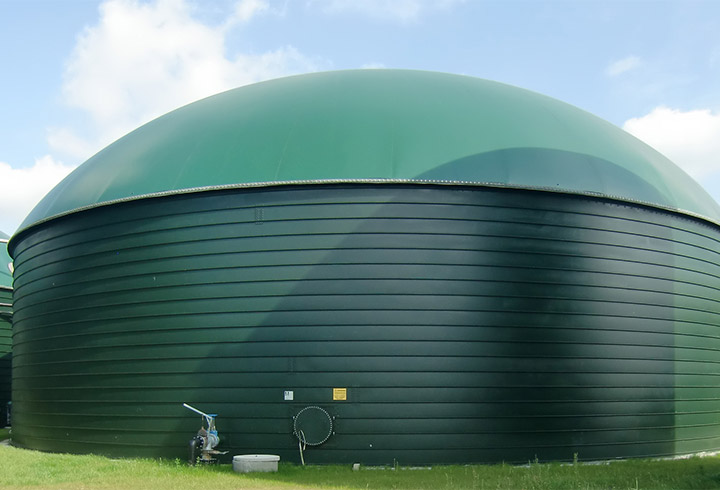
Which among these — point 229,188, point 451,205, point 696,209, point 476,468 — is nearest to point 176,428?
point 229,188

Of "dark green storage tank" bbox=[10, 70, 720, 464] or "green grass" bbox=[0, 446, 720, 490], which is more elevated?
"dark green storage tank" bbox=[10, 70, 720, 464]

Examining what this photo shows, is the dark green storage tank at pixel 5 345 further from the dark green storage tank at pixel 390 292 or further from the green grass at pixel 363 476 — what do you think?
the green grass at pixel 363 476

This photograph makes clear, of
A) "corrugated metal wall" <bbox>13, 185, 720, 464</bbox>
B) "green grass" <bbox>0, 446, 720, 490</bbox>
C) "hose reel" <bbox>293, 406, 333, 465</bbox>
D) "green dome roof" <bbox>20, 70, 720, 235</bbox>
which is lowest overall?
"green grass" <bbox>0, 446, 720, 490</bbox>

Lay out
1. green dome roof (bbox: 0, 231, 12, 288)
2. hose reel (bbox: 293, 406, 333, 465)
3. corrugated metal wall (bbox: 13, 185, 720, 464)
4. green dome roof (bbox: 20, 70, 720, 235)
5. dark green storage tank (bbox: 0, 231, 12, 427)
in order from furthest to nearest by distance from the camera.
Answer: green dome roof (bbox: 0, 231, 12, 288) < dark green storage tank (bbox: 0, 231, 12, 427) < green dome roof (bbox: 20, 70, 720, 235) < corrugated metal wall (bbox: 13, 185, 720, 464) < hose reel (bbox: 293, 406, 333, 465)

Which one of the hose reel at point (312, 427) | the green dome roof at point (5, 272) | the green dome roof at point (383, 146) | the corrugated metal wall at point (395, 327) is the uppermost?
the green dome roof at point (383, 146)

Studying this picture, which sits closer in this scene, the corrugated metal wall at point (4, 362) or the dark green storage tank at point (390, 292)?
the dark green storage tank at point (390, 292)

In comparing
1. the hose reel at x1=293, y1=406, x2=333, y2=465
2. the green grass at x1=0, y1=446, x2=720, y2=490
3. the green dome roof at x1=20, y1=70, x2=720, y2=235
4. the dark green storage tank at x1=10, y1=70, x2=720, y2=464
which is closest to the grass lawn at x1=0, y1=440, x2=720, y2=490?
the green grass at x1=0, y1=446, x2=720, y2=490

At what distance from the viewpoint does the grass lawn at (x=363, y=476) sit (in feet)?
34.1

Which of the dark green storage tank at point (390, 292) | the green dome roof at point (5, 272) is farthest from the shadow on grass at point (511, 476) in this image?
the green dome roof at point (5, 272)

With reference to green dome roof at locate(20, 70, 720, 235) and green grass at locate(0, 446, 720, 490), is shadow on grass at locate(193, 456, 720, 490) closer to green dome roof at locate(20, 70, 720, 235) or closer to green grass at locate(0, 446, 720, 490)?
green grass at locate(0, 446, 720, 490)

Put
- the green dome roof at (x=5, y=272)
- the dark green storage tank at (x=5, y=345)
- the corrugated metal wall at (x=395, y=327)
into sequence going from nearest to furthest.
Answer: the corrugated metal wall at (x=395, y=327) → the dark green storage tank at (x=5, y=345) → the green dome roof at (x=5, y=272)

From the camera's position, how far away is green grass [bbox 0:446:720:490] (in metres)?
10.4

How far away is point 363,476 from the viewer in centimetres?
1109

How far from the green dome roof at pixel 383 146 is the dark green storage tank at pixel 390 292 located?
5 cm
